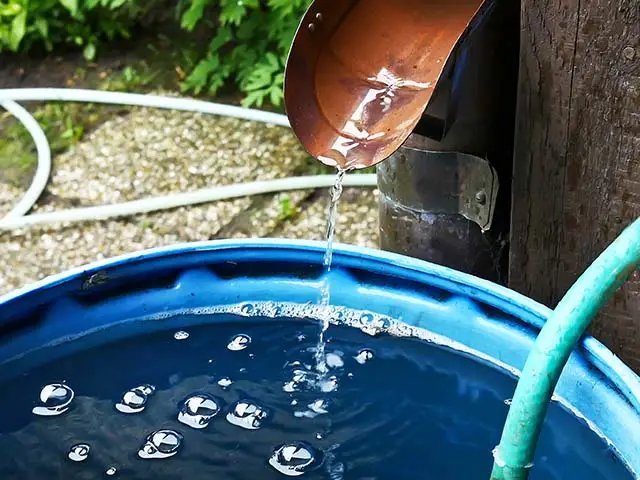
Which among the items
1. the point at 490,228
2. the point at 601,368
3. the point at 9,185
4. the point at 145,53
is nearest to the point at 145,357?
the point at 490,228

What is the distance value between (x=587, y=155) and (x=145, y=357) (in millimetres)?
A: 932

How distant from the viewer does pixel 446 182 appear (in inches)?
66.6

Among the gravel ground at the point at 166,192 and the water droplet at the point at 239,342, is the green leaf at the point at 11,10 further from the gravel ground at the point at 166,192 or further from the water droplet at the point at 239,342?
the water droplet at the point at 239,342

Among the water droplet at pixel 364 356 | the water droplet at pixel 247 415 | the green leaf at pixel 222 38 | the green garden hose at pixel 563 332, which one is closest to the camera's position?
the green garden hose at pixel 563 332

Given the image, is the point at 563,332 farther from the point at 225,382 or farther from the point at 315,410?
the point at 225,382

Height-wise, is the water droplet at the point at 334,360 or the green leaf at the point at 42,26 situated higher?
the water droplet at the point at 334,360

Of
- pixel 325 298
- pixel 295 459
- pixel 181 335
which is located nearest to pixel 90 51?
pixel 181 335

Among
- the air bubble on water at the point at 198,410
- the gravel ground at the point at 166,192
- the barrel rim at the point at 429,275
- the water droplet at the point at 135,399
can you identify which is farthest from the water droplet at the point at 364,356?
the gravel ground at the point at 166,192

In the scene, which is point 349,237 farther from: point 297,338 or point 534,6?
point 534,6

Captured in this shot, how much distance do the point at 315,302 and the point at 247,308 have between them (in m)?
0.14

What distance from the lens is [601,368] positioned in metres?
1.37

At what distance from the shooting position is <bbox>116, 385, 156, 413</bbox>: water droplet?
1626mm

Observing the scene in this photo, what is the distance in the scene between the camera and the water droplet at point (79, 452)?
1519 millimetres

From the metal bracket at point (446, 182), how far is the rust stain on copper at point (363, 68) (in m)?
0.17
